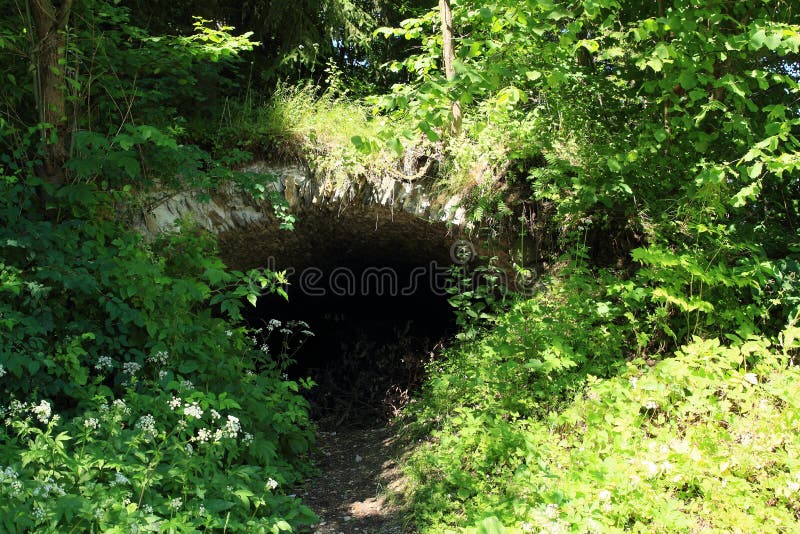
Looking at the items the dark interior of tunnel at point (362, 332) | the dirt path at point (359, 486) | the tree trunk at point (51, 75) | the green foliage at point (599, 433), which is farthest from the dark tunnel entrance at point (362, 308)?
the tree trunk at point (51, 75)

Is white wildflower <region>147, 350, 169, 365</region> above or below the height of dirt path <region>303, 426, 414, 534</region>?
above

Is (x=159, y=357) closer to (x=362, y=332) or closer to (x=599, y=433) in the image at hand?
(x=599, y=433)

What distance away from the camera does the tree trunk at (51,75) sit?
181 inches

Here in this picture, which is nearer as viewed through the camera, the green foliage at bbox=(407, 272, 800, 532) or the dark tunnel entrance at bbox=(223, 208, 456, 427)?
the green foliage at bbox=(407, 272, 800, 532)

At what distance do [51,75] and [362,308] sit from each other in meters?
4.71

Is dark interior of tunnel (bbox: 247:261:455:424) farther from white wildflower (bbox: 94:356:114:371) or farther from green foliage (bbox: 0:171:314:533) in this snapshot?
white wildflower (bbox: 94:356:114:371)

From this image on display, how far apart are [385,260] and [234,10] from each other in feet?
12.8

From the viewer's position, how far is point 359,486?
4.95m

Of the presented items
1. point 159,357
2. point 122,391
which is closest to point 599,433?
point 159,357

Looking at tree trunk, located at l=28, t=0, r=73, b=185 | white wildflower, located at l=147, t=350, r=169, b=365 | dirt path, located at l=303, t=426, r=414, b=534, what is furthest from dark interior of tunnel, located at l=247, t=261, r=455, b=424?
tree trunk, located at l=28, t=0, r=73, b=185

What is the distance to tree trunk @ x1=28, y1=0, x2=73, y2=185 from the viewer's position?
15.1 feet

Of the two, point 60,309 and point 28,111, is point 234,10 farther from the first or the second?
point 60,309

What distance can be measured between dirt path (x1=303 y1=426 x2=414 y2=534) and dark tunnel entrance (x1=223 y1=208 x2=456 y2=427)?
67cm

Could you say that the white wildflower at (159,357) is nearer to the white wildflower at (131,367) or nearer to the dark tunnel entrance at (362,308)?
the white wildflower at (131,367)
